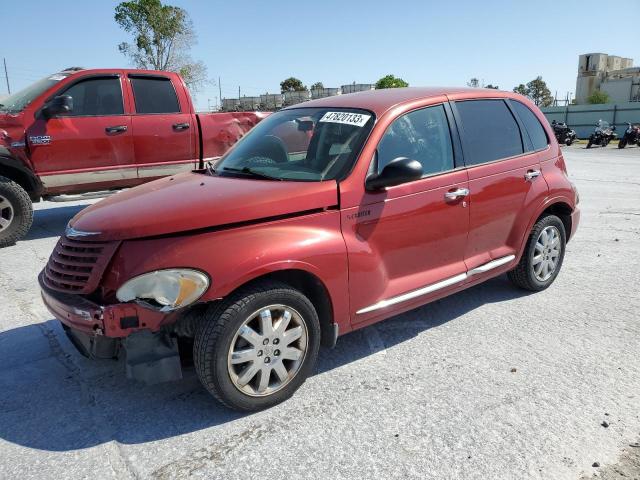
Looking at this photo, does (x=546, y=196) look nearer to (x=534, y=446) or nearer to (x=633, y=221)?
(x=534, y=446)

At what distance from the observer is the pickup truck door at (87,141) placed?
6609 mm

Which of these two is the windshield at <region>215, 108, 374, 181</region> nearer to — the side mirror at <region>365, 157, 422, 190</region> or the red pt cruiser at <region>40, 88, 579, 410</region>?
the red pt cruiser at <region>40, 88, 579, 410</region>

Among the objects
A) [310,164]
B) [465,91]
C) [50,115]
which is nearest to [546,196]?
[465,91]

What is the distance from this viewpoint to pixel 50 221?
26.1 ft

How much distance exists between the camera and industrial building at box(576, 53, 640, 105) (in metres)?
73.2

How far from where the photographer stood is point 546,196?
14.8 ft

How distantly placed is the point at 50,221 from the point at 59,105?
7.60 ft

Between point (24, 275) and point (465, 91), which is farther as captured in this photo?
point (24, 275)

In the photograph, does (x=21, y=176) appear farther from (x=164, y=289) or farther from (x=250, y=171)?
(x=164, y=289)

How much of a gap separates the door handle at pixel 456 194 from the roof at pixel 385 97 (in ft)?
2.38

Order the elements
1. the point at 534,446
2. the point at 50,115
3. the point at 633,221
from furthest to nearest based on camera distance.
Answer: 1. the point at 633,221
2. the point at 50,115
3. the point at 534,446

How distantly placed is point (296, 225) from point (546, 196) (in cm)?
261

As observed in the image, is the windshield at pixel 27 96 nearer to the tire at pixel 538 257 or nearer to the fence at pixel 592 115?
the tire at pixel 538 257

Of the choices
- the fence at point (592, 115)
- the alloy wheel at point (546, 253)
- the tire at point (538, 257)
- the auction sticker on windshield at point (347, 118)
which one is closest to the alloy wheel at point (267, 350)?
the auction sticker on windshield at point (347, 118)
